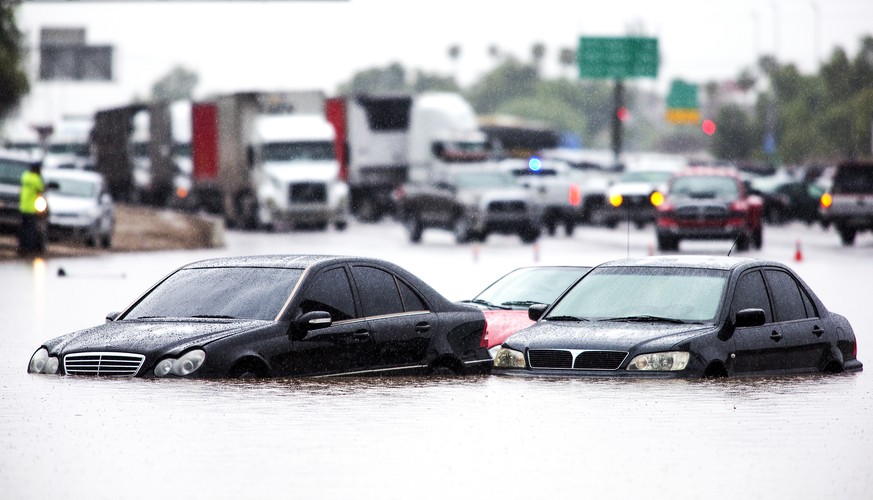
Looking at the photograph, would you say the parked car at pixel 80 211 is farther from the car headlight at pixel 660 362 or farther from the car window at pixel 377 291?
the car headlight at pixel 660 362

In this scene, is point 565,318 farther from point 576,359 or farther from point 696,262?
point 696,262

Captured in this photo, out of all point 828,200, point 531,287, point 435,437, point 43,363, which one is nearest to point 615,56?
point 828,200

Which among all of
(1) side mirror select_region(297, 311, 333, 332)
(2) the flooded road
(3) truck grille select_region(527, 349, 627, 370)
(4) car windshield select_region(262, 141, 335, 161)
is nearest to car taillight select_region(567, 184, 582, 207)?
(4) car windshield select_region(262, 141, 335, 161)

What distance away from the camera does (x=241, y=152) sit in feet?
179

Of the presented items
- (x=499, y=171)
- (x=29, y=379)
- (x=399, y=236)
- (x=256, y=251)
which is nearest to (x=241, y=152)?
(x=399, y=236)

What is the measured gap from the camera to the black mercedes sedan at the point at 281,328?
12.7 metres

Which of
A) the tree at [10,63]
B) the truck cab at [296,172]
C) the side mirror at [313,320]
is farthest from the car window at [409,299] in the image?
the tree at [10,63]

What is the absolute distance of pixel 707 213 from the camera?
4016 centimetres

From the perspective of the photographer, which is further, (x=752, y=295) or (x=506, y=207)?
(x=506, y=207)

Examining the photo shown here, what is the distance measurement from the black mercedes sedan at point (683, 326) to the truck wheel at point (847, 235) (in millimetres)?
30314

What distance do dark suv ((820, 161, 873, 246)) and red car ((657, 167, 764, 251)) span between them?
3.84 metres

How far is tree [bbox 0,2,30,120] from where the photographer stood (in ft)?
228

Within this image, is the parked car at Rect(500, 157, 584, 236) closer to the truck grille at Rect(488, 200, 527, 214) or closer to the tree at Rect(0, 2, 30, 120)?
the truck grille at Rect(488, 200, 527, 214)

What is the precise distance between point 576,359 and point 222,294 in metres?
Result: 2.60
